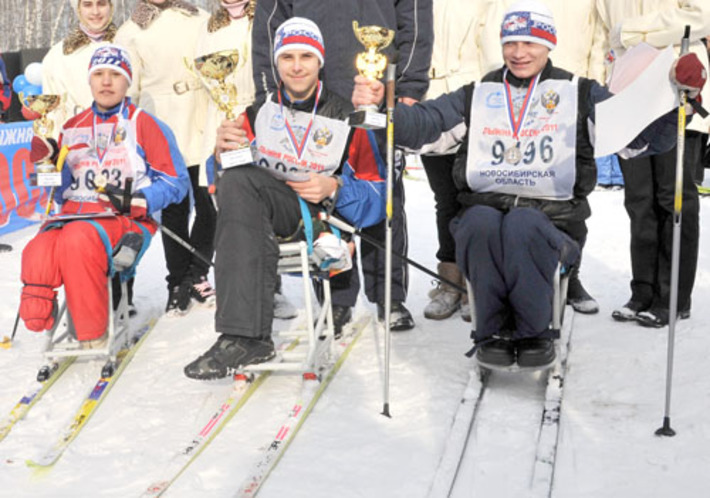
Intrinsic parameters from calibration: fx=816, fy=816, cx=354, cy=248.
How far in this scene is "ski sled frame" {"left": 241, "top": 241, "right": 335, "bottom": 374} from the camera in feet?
11.0

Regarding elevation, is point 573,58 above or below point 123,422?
above

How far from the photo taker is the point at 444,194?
4551 millimetres

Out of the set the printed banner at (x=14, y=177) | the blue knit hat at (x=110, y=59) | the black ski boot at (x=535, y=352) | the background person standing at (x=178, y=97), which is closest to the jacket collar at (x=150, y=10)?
the background person standing at (x=178, y=97)

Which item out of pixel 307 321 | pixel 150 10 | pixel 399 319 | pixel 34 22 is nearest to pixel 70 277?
pixel 307 321

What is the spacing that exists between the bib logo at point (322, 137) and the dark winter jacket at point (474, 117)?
1.34 ft

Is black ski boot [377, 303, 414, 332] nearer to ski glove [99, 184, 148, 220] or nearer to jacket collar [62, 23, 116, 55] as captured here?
ski glove [99, 184, 148, 220]

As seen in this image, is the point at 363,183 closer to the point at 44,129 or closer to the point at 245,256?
the point at 245,256

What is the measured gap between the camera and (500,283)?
10.9 ft

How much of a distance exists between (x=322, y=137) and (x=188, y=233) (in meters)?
1.51

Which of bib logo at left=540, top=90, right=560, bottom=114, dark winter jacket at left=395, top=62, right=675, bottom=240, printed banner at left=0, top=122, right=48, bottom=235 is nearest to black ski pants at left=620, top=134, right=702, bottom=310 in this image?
dark winter jacket at left=395, top=62, right=675, bottom=240

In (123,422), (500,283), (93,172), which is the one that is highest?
(93,172)

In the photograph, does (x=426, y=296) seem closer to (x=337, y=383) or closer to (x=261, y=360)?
(x=337, y=383)

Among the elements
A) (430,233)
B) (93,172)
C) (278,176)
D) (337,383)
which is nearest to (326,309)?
(337,383)

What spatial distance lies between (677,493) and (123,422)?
205 centimetres
